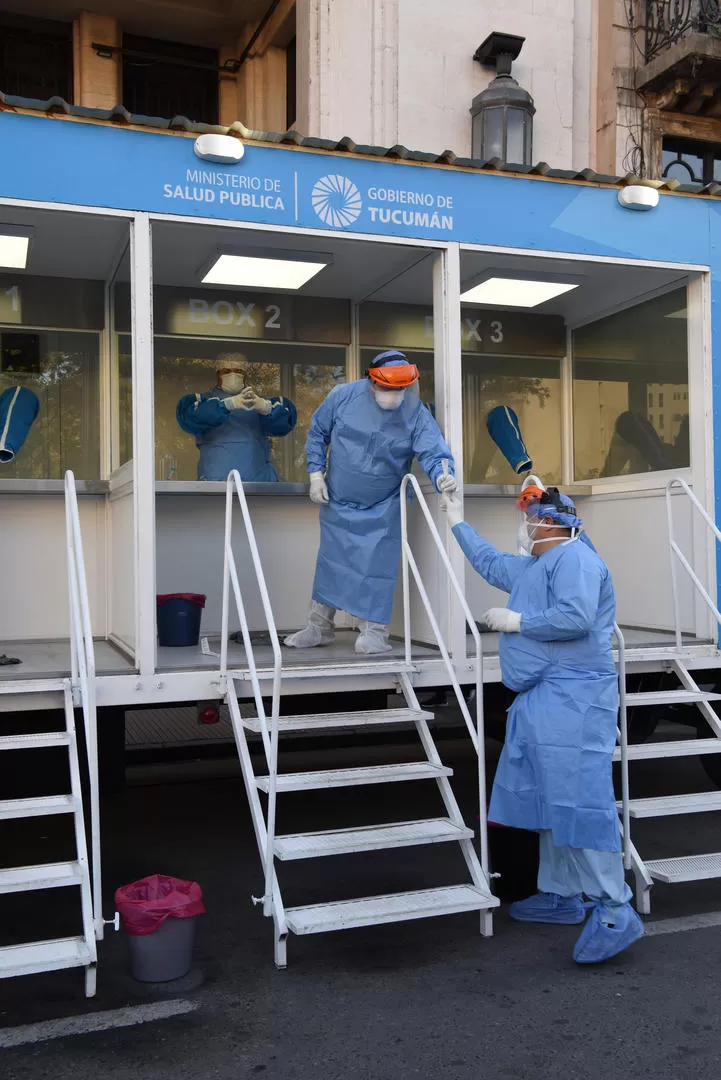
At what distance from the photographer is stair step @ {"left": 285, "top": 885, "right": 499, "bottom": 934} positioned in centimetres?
341

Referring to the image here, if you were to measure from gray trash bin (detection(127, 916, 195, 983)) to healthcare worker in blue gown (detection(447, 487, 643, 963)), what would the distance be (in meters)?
1.21

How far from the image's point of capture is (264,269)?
532cm

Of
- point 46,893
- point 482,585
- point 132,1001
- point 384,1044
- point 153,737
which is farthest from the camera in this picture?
point 153,737

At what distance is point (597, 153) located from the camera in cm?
1039

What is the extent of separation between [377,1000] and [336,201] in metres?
3.30

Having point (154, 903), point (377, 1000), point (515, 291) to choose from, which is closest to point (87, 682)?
point (154, 903)

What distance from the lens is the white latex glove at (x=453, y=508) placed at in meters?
4.52

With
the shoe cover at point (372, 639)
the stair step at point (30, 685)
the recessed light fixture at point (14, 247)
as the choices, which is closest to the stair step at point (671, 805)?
the shoe cover at point (372, 639)

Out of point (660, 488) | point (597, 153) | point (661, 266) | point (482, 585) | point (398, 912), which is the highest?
point (597, 153)

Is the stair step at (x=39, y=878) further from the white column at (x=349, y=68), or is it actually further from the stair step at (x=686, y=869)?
the white column at (x=349, y=68)

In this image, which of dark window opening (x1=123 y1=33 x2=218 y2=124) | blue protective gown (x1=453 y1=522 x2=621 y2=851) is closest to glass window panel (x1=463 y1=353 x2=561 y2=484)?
blue protective gown (x1=453 y1=522 x2=621 y2=851)

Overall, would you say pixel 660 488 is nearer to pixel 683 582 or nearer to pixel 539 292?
pixel 683 582

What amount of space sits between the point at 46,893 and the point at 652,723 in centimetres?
326

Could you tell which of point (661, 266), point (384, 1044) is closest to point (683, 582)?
point (661, 266)
